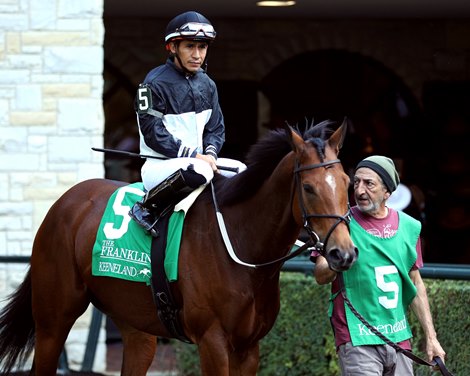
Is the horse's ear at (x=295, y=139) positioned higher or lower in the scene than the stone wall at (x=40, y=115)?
higher

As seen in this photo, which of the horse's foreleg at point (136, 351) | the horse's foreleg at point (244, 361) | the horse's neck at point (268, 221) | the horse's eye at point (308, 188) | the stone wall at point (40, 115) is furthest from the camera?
the stone wall at point (40, 115)

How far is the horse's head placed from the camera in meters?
4.66

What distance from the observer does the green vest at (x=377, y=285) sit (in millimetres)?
5051

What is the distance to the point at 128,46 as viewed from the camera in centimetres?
1206

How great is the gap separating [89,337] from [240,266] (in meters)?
3.83

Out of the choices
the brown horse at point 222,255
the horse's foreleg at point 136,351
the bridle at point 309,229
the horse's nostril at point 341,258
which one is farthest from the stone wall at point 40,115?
the horse's nostril at point 341,258

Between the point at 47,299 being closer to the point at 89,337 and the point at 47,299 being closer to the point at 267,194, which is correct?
the point at 267,194

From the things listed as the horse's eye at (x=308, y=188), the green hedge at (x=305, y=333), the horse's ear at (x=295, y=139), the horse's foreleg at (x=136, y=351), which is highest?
the horse's ear at (x=295, y=139)

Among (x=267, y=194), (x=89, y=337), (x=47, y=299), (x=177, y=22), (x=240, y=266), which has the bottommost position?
(x=89, y=337)

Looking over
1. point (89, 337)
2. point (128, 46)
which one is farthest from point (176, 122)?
point (128, 46)

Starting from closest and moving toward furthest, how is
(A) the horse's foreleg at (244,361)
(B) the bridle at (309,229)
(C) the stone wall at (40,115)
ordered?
(B) the bridle at (309,229) → (A) the horse's foreleg at (244,361) → (C) the stone wall at (40,115)

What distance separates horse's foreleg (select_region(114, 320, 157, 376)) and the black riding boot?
86cm

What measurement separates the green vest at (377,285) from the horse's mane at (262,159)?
0.47 metres

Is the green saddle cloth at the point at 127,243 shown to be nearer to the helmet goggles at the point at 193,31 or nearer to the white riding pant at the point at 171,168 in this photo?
the white riding pant at the point at 171,168
